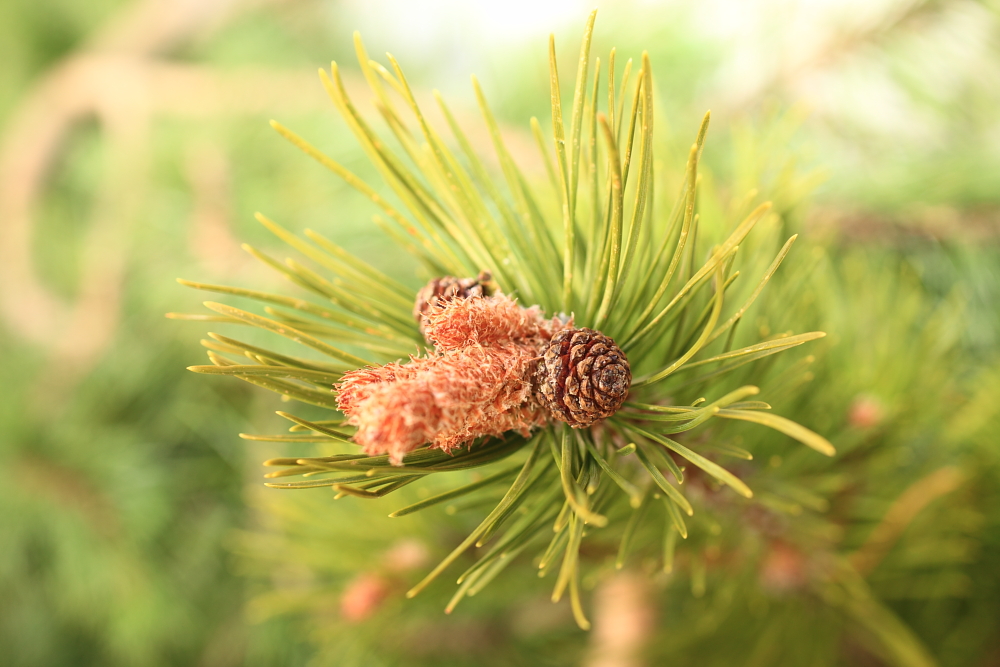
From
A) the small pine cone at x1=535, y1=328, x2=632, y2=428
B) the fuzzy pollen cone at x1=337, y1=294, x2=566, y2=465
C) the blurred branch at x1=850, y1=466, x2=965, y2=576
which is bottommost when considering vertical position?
the blurred branch at x1=850, y1=466, x2=965, y2=576

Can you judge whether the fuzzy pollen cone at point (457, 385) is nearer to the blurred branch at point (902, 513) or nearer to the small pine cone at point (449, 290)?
the small pine cone at point (449, 290)

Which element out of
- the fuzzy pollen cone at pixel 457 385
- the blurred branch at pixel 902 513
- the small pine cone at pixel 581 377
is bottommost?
the blurred branch at pixel 902 513

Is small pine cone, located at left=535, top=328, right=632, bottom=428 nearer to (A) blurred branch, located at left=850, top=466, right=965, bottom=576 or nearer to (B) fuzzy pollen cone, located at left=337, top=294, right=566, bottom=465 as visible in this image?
(B) fuzzy pollen cone, located at left=337, top=294, right=566, bottom=465

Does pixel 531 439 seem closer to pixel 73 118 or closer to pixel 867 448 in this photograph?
pixel 867 448

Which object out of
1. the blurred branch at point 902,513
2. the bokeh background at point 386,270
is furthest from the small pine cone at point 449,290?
the blurred branch at point 902,513

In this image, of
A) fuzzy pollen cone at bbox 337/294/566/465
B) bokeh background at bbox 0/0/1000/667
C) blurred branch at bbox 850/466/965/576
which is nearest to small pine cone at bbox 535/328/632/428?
fuzzy pollen cone at bbox 337/294/566/465

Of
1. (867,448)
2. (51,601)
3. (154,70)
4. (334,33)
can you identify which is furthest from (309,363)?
(334,33)

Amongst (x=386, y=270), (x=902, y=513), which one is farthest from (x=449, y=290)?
(x=386, y=270)
